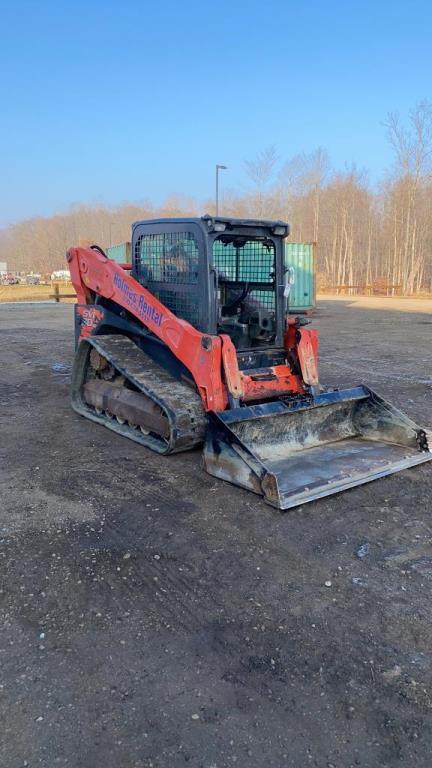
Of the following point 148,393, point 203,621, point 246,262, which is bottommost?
point 203,621

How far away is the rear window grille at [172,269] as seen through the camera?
18.8ft

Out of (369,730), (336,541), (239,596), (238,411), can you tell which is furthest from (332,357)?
(369,730)

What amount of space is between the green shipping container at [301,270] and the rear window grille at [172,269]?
670 inches

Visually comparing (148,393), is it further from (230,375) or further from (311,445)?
(311,445)

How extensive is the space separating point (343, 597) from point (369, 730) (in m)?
0.95

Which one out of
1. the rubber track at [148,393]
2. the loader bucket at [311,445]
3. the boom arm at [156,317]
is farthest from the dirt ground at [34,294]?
the loader bucket at [311,445]

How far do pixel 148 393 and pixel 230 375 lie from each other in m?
0.85

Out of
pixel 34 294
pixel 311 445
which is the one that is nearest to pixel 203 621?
pixel 311 445

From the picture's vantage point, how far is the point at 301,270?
2344 centimetres

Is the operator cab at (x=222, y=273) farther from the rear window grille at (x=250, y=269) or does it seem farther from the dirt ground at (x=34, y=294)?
the dirt ground at (x=34, y=294)

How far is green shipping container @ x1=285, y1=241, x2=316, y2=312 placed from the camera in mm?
23266

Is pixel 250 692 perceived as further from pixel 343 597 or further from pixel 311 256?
pixel 311 256

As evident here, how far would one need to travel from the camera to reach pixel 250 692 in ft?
8.43

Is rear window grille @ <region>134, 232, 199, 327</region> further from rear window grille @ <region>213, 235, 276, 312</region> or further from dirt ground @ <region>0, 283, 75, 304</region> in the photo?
dirt ground @ <region>0, 283, 75, 304</region>
